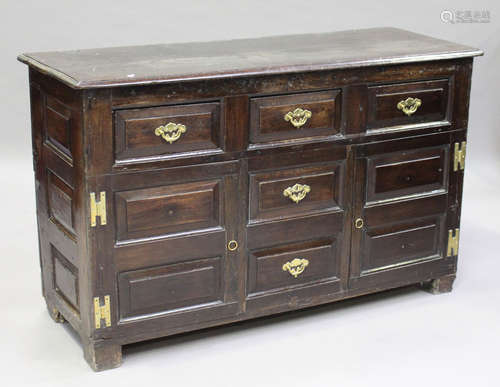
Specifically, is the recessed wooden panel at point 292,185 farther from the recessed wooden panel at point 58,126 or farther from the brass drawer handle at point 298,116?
the recessed wooden panel at point 58,126

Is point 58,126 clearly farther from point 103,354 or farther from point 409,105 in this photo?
point 409,105

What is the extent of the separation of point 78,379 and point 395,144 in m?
1.53

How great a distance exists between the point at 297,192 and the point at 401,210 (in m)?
0.52

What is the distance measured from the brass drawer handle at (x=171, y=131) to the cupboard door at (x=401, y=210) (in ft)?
2.52

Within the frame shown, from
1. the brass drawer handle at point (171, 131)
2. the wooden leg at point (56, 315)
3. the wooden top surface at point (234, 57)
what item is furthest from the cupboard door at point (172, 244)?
the wooden leg at point (56, 315)

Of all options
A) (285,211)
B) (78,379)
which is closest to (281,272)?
(285,211)

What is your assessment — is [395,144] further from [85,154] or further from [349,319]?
[85,154]

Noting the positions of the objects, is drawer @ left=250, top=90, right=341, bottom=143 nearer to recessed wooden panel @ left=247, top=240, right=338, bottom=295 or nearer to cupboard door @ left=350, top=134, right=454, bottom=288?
cupboard door @ left=350, top=134, right=454, bottom=288

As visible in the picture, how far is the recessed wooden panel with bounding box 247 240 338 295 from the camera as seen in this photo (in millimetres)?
4781

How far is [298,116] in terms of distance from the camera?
4656mm

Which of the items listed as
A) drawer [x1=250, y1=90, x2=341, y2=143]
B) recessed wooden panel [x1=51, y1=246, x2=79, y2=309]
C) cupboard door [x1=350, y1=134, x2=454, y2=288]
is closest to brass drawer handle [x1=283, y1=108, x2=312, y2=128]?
drawer [x1=250, y1=90, x2=341, y2=143]

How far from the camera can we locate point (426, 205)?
16.7ft

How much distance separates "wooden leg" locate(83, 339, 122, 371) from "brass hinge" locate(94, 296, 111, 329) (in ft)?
0.24

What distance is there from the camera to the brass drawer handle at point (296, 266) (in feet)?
15.9
